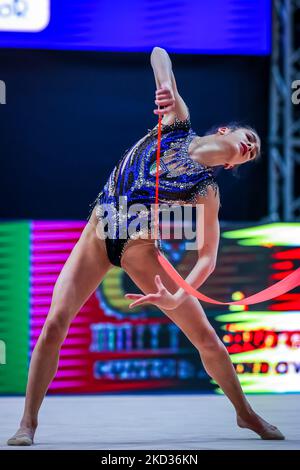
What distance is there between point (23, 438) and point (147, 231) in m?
0.96

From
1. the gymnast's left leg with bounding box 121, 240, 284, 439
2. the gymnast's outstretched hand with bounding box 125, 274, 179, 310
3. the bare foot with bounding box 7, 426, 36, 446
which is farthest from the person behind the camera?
the gymnast's left leg with bounding box 121, 240, 284, 439

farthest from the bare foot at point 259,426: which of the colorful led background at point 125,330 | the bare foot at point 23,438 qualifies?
the colorful led background at point 125,330

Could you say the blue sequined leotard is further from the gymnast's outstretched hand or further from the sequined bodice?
the gymnast's outstretched hand

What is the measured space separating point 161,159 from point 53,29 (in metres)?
4.77

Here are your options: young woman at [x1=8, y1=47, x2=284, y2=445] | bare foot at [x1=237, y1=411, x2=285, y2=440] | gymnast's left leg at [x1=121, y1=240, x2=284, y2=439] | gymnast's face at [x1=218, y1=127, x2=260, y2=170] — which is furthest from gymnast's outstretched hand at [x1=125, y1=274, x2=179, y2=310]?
bare foot at [x1=237, y1=411, x2=285, y2=440]

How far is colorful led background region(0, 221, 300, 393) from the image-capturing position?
621 cm

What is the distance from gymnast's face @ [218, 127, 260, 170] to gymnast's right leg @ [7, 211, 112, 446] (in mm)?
629

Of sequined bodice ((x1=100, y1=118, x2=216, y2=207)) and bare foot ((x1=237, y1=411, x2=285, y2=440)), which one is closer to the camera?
sequined bodice ((x1=100, y1=118, x2=216, y2=207))

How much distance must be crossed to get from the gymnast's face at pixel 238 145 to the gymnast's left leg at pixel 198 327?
1.61ft

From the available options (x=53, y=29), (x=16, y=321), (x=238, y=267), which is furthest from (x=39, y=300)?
(x=53, y=29)

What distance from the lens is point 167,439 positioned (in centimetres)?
398

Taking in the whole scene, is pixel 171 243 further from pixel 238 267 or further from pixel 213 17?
pixel 213 17

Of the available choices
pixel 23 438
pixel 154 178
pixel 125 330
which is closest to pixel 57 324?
pixel 23 438

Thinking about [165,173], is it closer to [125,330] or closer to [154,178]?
[154,178]
